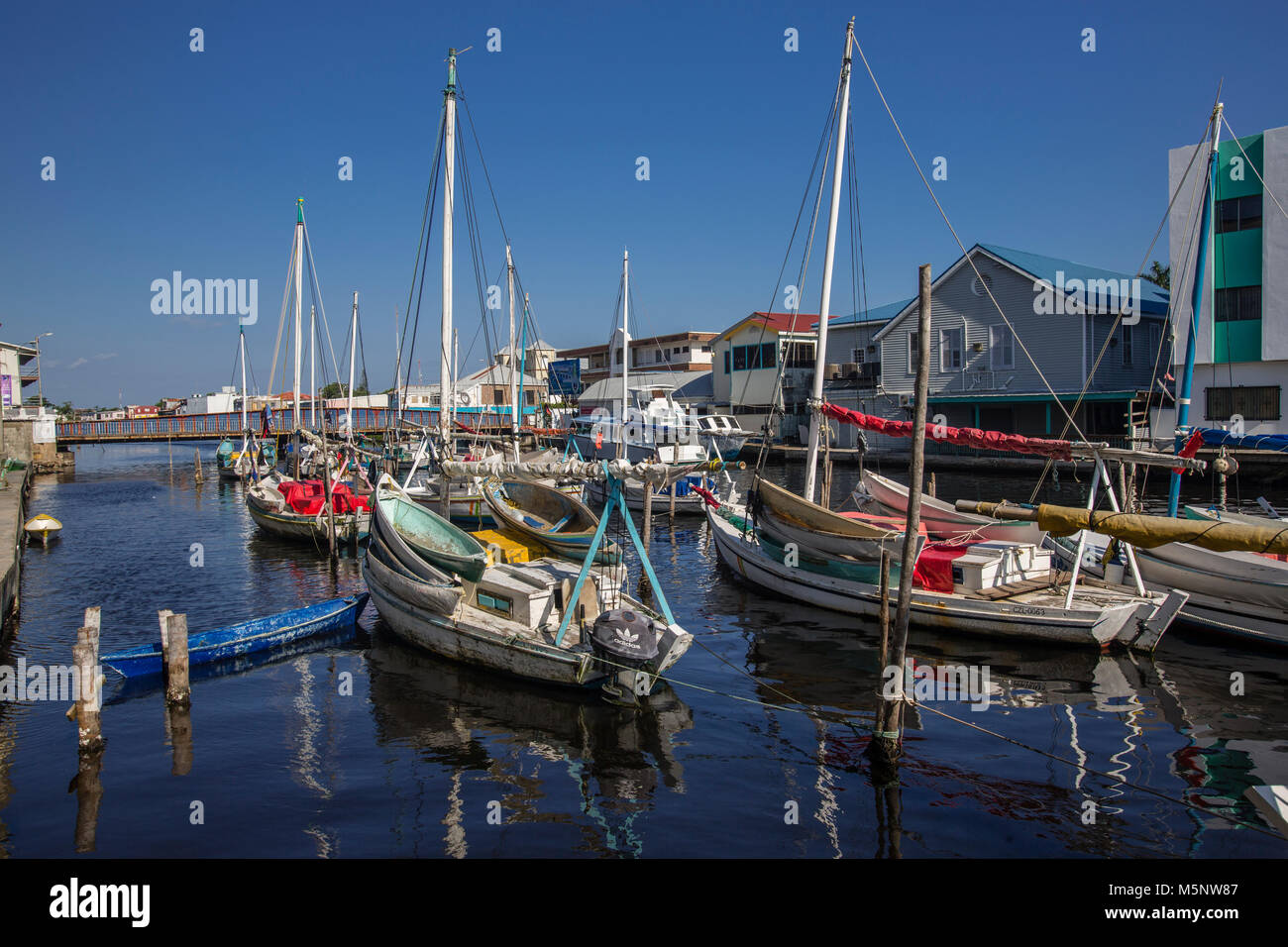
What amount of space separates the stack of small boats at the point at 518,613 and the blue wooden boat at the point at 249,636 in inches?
38.9

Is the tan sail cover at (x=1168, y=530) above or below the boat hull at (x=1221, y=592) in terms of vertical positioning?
above

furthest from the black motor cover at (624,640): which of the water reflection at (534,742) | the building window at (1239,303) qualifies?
the building window at (1239,303)

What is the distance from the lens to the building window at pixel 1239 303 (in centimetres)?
3722

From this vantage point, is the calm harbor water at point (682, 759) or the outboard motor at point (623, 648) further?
the outboard motor at point (623, 648)

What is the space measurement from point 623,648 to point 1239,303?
3890cm

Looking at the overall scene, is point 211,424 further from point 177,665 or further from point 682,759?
point 682,759

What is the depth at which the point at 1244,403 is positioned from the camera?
1507 inches

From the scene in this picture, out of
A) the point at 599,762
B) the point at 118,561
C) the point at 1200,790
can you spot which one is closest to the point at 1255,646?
the point at 1200,790

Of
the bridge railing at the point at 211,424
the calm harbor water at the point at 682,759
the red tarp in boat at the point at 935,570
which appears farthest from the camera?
the bridge railing at the point at 211,424

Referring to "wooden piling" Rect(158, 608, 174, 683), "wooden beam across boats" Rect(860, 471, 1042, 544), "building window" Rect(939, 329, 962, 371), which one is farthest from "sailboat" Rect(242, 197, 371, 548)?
"building window" Rect(939, 329, 962, 371)

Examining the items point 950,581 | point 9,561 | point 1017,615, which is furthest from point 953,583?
point 9,561

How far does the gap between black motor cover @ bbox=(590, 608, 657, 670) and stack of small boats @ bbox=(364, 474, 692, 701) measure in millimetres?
16

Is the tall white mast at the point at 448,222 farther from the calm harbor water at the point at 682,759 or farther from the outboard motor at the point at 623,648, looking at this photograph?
the outboard motor at the point at 623,648

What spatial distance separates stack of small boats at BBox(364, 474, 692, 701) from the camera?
1321 cm
